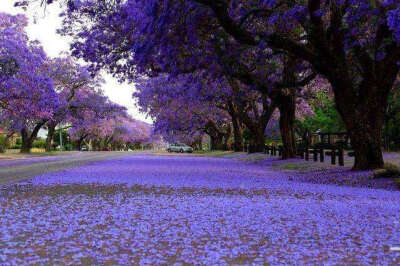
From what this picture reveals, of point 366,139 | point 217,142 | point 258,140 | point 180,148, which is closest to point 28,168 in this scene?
point 366,139

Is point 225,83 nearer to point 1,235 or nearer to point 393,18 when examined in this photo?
point 393,18

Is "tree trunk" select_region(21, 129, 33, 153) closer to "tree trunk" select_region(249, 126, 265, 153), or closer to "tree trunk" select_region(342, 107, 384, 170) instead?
"tree trunk" select_region(249, 126, 265, 153)

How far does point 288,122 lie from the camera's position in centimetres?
2533

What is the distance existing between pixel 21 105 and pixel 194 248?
29875 mm

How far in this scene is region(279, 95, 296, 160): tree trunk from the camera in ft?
81.1

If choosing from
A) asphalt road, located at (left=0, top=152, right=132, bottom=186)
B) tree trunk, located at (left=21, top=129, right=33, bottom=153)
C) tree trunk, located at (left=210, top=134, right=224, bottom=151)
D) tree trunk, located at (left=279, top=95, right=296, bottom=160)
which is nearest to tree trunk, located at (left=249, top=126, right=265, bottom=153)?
tree trunk, located at (left=279, top=95, right=296, bottom=160)

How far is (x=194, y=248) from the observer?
15.4ft

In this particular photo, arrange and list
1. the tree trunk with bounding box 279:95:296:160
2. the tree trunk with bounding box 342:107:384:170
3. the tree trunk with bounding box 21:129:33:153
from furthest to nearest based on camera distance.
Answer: the tree trunk with bounding box 21:129:33:153 < the tree trunk with bounding box 279:95:296:160 < the tree trunk with bounding box 342:107:384:170

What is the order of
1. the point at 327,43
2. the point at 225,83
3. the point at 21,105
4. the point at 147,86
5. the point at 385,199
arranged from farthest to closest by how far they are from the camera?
1. the point at 147,86
2. the point at 21,105
3. the point at 225,83
4. the point at 327,43
5. the point at 385,199

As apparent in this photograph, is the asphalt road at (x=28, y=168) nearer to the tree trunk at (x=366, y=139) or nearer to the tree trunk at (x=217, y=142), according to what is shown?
the tree trunk at (x=366, y=139)

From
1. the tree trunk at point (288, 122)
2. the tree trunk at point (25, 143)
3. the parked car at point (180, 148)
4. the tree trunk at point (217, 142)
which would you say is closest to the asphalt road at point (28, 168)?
the tree trunk at point (288, 122)

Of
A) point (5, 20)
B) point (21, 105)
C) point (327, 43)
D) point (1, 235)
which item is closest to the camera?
point (1, 235)

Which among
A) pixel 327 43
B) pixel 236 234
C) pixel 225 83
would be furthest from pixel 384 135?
pixel 236 234

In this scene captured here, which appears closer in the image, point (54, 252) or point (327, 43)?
point (54, 252)
